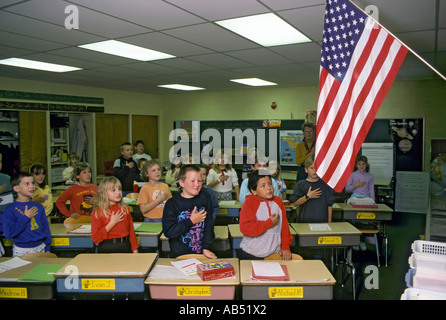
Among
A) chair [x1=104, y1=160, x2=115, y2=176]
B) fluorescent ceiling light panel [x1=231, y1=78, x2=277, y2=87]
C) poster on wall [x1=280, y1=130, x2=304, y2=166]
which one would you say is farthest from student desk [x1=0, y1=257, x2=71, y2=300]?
poster on wall [x1=280, y1=130, x2=304, y2=166]

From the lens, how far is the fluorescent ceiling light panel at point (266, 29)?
3.19 m

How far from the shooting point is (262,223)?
2.68 metres

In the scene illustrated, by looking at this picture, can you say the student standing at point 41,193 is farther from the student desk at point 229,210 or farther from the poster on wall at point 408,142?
the poster on wall at point 408,142

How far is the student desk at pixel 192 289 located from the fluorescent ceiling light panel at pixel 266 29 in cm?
230

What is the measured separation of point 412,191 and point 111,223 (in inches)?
251

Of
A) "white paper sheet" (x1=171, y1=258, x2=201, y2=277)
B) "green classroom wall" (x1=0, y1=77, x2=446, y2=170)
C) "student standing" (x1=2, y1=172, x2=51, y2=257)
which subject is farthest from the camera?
"green classroom wall" (x1=0, y1=77, x2=446, y2=170)

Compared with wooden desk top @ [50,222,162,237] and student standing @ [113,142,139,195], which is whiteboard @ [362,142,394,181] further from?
wooden desk top @ [50,222,162,237]

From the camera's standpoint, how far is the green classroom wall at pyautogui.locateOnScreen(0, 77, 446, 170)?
6.94m

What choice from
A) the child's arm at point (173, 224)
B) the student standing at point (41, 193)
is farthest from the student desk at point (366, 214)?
the student standing at point (41, 193)

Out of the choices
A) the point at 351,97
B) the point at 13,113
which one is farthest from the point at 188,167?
the point at 13,113

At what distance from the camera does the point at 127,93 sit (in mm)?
8828

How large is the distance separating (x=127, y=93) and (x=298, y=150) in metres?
5.01

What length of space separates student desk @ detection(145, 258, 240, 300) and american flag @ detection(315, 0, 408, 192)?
978mm

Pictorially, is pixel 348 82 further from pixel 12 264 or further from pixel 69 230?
pixel 69 230
